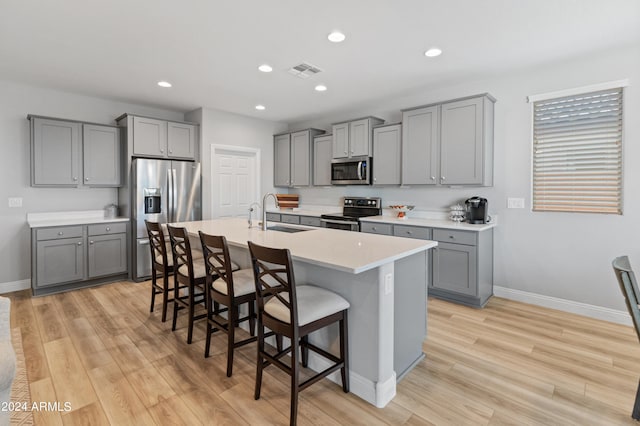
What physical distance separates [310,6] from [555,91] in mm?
2812

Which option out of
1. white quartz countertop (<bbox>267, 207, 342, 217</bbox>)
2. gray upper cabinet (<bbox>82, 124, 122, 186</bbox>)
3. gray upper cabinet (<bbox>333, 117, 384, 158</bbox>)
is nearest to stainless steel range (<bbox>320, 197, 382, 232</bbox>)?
white quartz countertop (<bbox>267, 207, 342, 217</bbox>)

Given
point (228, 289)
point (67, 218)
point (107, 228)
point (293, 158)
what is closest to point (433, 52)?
point (228, 289)

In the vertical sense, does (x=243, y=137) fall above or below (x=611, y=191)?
above

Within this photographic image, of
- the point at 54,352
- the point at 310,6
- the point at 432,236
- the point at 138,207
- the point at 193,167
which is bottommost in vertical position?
the point at 54,352

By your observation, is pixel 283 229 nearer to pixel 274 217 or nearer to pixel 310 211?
pixel 310 211

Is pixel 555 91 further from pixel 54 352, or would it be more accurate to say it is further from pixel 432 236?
pixel 54 352

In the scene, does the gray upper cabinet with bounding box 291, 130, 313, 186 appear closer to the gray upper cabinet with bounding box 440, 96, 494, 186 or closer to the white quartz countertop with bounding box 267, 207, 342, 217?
the white quartz countertop with bounding box 267, 207, 342, 217

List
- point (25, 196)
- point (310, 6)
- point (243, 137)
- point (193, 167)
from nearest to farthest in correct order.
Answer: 1. point (310, 6)
2. point (25, 196)
3. point (193, 167)
4. point (243, 137)

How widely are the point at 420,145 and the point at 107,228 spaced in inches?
170

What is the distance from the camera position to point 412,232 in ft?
13.0

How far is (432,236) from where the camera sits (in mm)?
3814

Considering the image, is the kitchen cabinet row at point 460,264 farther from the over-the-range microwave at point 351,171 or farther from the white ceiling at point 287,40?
the white ceiling at point 287,40

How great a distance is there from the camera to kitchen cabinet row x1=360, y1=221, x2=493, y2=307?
3.52 metres

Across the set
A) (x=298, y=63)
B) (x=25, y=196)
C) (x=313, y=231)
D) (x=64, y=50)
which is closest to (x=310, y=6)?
(x=298, y=63)
